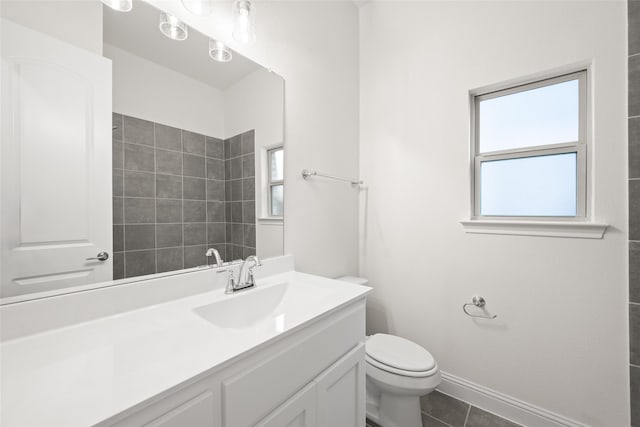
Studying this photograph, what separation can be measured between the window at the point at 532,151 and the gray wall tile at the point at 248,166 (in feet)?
4.47

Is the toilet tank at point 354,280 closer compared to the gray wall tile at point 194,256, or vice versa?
the gray wall tile at point 194,256

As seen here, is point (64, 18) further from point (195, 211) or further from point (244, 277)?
point (244, 277)

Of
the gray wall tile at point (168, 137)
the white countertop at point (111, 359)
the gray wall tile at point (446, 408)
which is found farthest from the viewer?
the gray wall tile at point (446, 408)

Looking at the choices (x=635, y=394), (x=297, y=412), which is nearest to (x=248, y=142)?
(x=297, y=412)

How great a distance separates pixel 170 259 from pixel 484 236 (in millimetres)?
1660

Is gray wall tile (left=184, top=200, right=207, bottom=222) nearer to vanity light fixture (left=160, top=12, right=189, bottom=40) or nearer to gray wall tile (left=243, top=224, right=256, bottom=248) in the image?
gray wall tile (left=243, top=224, right=256, bottom=248)

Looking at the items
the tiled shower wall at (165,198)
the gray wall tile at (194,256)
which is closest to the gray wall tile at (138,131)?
the tiled shower wall at (165,198)

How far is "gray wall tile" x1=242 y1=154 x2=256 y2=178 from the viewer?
1.29 metres

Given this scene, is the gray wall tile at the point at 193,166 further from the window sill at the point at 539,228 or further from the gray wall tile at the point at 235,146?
→ the window sill at the point at 539,228

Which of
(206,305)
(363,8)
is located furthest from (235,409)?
(363,8)

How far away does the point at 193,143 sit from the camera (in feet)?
3.65

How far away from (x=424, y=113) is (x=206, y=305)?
171cm

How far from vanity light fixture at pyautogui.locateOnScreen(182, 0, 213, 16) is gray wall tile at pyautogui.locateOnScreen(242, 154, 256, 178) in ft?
1.94

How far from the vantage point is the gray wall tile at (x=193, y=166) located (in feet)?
3.59
